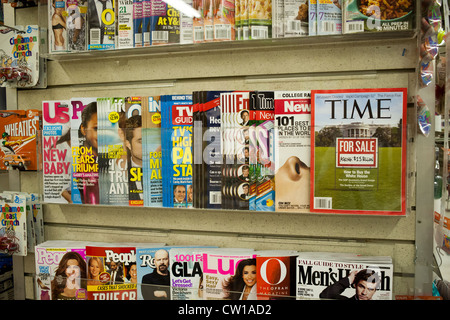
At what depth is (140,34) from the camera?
5.53 ft

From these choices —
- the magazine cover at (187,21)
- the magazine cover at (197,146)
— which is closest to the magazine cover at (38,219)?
the magazine cover at (197,146)

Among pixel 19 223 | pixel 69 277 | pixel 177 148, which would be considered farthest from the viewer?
pixel 19 223

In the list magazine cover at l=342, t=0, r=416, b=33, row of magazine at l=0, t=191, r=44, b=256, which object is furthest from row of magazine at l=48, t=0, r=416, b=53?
row of magazine at l=0, t=191, r=44, b=256

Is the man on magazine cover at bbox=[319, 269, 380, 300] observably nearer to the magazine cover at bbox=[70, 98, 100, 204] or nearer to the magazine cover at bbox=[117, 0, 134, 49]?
the magazine cover at bbox=[70, 98, 100, 204]

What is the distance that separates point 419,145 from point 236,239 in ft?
2.95

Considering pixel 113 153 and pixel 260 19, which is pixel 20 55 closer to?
pixel 113 153

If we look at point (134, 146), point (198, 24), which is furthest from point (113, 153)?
point (198, 24)

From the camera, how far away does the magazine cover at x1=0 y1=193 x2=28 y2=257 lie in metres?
1.91

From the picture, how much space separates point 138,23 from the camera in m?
1.68

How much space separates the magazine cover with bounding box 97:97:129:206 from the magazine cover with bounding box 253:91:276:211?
0.62 meters

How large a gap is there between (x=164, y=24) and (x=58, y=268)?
4.09 feet

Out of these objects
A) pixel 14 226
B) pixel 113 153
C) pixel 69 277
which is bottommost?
pixel 69 277

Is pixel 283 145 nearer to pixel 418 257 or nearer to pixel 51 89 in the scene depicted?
pixel 418 257
